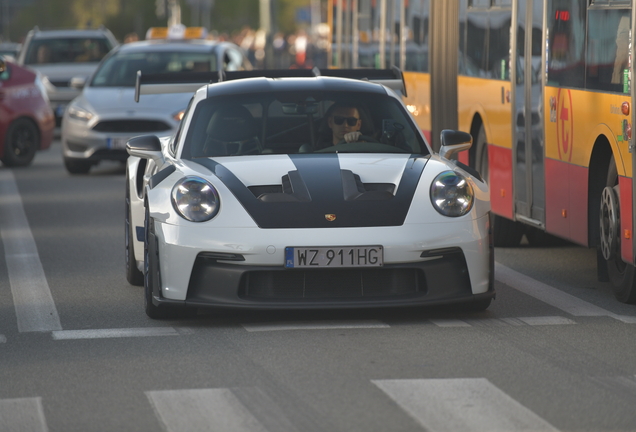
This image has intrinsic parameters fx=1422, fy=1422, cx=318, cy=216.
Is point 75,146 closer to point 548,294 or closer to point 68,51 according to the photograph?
point 68,51

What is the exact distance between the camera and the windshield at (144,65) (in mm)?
20062

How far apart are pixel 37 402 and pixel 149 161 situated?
138 inches

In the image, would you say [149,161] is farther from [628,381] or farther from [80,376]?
[628,381]

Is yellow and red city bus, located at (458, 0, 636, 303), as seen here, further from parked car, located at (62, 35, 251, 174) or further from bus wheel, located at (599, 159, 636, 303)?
parked car, located at (62, 35, 251, 174)

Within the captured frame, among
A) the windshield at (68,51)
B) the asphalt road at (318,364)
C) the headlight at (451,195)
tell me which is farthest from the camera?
the windshield at (68,51)

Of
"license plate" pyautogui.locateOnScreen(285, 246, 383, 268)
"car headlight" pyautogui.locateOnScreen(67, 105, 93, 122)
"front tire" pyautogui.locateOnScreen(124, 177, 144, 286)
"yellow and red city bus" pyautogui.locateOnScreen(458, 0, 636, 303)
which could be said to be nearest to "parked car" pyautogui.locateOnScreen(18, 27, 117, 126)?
"car headlight" pyautogui.locateOnScreen(67, 105, 93, 122)

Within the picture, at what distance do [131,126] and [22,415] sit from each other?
13441 millimetres

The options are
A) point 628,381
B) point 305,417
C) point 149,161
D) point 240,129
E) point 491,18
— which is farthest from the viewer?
point 491,18

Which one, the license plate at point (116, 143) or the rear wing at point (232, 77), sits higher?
the rear wing at point (232, 77)

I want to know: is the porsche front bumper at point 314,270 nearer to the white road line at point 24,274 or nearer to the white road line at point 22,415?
the white road line at point 24,274

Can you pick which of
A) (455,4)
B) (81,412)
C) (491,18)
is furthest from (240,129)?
(455,4)

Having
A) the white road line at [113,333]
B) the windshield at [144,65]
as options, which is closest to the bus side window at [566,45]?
the white road line at [113,333]

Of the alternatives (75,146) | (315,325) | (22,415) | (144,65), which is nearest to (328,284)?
(315,325)

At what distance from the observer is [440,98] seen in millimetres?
14953
